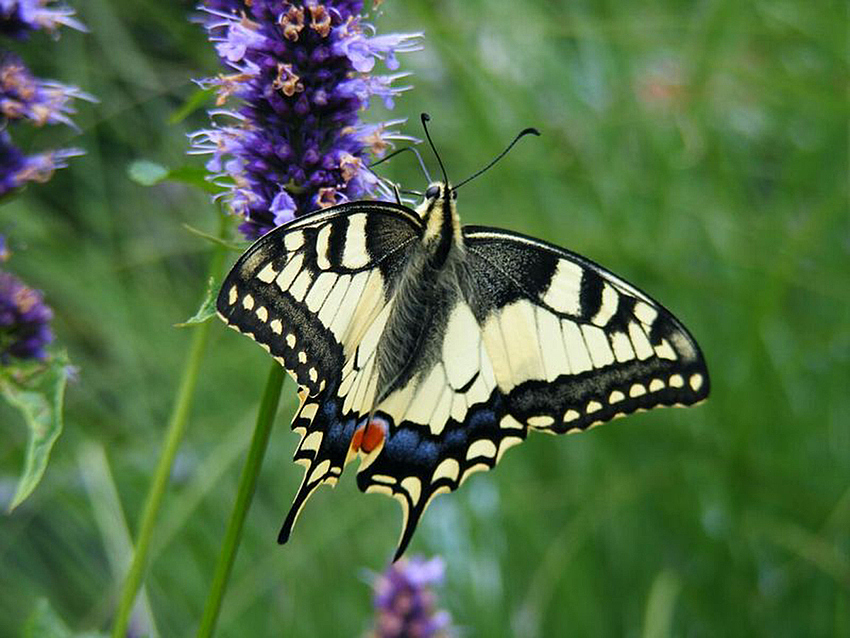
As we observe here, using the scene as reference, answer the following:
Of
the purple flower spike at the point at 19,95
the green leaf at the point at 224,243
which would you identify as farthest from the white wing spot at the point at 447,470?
the purple flower spike at the point at 19,95

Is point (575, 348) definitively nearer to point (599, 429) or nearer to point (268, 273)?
point (268, 273)

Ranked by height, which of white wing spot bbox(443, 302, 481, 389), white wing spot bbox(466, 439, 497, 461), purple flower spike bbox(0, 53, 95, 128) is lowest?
white wing spot bbox(466, 439, 497, 461)

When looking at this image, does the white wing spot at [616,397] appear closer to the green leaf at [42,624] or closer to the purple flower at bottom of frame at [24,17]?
the green leaf at [42,624]

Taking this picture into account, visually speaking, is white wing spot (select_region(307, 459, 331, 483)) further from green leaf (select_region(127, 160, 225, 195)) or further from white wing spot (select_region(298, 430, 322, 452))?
green leaf (select_region(127, 160, 225, 195))

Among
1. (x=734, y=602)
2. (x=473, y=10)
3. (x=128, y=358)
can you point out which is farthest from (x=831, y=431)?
(x=128, y=358)

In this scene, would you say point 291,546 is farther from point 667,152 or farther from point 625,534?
point 667,152

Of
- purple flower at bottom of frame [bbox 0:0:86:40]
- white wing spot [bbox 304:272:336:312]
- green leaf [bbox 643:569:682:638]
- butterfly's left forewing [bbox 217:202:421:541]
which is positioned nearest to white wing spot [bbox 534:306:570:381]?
butterfly's left forewing [bbox 217:202:421:541]

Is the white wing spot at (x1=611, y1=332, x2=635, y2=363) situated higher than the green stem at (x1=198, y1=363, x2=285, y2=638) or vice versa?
the green stem at (x1=198, y1=363, x2=285, y2=638)
